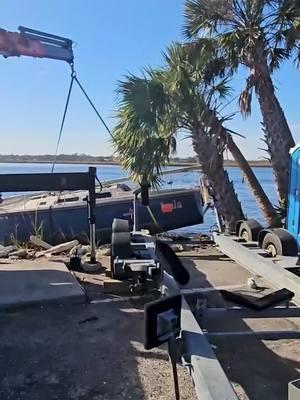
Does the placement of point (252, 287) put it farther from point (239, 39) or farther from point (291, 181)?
point (239, 39)

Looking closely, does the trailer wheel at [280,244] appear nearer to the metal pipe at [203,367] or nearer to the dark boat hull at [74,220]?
the metal pipe at [203,367]

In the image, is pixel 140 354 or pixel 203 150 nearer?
pixel 140 354

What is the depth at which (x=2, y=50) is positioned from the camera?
267 inches

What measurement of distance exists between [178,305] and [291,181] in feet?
19.2

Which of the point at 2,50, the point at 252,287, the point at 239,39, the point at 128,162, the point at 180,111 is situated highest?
the point at 239,39

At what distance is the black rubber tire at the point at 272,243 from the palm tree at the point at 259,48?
171 inches

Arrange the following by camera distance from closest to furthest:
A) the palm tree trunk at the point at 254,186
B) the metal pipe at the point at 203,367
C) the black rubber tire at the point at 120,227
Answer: the metal pipe at the point at 203,367
the black rubber tire at the point at 120,227
the palm tree trunk at the point at 254,186

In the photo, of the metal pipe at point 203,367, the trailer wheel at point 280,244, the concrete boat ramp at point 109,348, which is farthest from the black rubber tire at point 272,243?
the metal pipe at point 203,367

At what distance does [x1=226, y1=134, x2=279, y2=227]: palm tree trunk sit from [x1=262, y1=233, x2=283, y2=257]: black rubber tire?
4286 mm

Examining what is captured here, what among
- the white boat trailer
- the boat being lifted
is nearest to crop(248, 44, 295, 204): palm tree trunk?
the boat being lifted

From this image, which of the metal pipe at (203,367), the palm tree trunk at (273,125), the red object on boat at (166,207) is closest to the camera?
the metal pipe at (203,367)

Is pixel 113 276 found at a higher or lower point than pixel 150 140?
lower

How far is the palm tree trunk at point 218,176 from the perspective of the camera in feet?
32.1

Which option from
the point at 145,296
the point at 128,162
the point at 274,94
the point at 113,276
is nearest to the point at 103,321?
the point at 145,296
